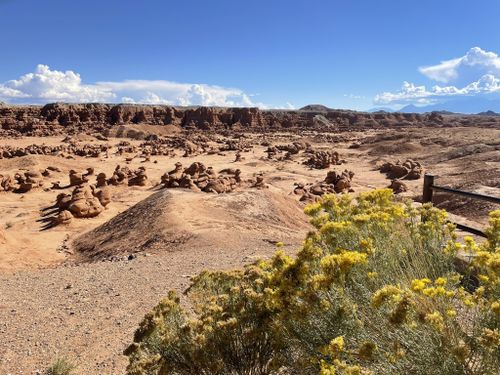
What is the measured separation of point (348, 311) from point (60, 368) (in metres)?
3.92

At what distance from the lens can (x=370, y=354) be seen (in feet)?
7.40

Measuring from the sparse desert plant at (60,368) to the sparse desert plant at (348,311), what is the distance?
1.96 metres

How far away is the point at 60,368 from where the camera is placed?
15.9 ft

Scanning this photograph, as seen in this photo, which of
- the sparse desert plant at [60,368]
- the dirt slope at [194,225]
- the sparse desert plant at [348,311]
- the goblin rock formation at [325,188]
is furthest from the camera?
the goblin rock formation at [325,188]

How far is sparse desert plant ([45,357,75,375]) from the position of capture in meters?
4.82

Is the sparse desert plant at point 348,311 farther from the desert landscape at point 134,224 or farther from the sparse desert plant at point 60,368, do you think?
the desert landscape at point 134,224

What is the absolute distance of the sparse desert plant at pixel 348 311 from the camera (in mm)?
2178

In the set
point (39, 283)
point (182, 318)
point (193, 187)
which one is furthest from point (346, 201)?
point (193, 187)

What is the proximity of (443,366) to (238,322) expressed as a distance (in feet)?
5.08

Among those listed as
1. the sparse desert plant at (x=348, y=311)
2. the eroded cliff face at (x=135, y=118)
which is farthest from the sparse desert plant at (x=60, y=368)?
the eroded cliff face at (x=135, y=118)

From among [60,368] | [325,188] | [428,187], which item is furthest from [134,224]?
[325,188]

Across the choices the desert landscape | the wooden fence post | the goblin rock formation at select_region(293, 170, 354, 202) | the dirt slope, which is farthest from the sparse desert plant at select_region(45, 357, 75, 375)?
the goblin rock formation at select_region(293, 170, 354, 202)

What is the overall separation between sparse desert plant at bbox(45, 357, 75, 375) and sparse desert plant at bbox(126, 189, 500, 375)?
1.96m

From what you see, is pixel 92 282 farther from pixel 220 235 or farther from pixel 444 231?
pixel 444 231
